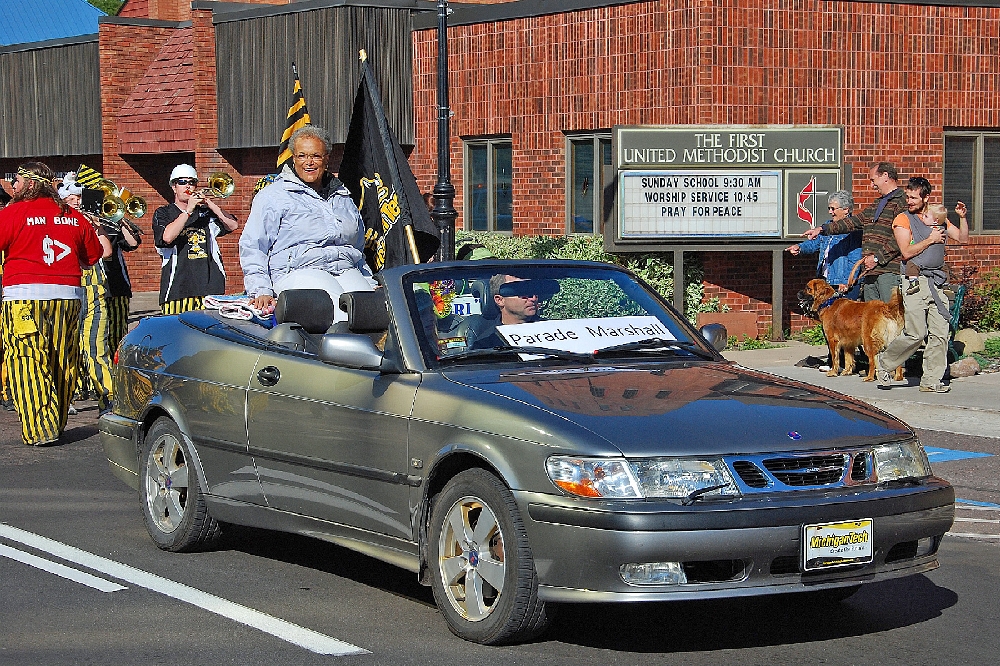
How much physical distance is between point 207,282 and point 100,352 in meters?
1.27

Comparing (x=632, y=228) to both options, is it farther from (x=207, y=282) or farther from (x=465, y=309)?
(x=465, y=309)

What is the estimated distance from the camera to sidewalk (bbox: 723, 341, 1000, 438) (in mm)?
12758

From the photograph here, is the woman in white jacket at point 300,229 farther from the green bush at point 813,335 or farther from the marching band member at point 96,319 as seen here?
the green bush at point 813,335

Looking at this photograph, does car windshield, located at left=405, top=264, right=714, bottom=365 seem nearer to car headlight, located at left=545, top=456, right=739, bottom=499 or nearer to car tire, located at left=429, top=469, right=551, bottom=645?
car tire, located at left=429, top=469, right=551, bottom=645

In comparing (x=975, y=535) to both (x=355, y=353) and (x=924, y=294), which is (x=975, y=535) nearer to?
(x=355, y=353)

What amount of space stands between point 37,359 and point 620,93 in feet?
33.1

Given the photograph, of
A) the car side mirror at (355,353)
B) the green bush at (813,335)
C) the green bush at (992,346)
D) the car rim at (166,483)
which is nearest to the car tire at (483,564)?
the car side mirror at (355,353)

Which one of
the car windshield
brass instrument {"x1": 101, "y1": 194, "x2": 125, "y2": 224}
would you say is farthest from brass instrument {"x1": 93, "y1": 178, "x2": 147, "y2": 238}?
the car windshield

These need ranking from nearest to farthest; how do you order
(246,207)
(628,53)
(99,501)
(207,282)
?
1. (99,501)
2. (207,282)
3. (628,53)
4. (246,207)

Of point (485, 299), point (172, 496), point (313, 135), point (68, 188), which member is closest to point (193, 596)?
point (172, 496)

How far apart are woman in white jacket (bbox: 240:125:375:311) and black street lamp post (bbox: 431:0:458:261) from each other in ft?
22.5

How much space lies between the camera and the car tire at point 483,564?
5.91 meters

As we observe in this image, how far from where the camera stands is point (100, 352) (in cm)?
1395

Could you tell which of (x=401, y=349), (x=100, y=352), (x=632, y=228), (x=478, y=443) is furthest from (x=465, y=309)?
(x=632, y=228)
